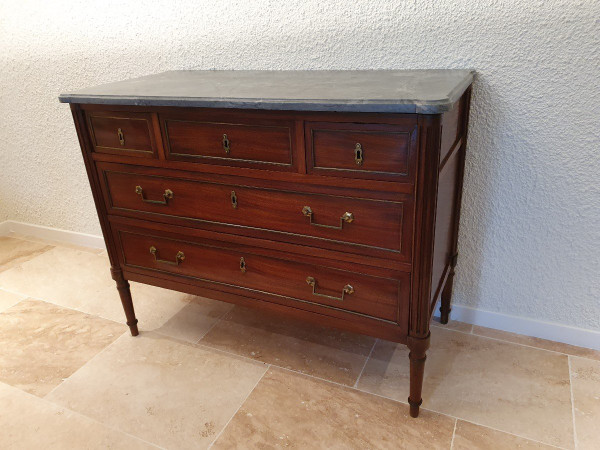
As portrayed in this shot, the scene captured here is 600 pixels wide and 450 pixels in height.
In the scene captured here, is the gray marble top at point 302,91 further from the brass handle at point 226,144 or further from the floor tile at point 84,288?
the floor tile at point 84,288

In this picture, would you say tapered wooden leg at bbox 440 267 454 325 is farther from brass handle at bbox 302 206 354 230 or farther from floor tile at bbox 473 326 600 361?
brass handle at bbox 302 206 354 230

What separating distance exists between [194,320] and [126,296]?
29cm

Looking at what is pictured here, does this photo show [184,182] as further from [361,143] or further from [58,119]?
[58,119]

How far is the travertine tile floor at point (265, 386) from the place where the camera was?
1.37 metres

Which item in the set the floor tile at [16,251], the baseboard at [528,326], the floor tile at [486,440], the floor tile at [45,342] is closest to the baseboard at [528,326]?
the baseboard at [528,326]

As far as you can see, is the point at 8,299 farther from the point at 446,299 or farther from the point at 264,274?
the point at 446,299

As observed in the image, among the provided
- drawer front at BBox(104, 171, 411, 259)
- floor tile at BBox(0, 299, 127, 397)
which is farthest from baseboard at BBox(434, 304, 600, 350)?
floor tile at BBox(0, 299, 127, 397)

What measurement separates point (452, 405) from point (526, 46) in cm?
110

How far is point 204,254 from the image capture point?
1530 mm

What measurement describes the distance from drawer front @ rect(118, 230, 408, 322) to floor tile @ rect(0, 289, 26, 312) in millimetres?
808

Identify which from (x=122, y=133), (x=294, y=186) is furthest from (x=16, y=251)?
(x=294, y=186)

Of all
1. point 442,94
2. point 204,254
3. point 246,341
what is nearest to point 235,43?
point 204,254

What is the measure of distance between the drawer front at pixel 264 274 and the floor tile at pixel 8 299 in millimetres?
808

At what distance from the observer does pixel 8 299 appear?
215 cm
